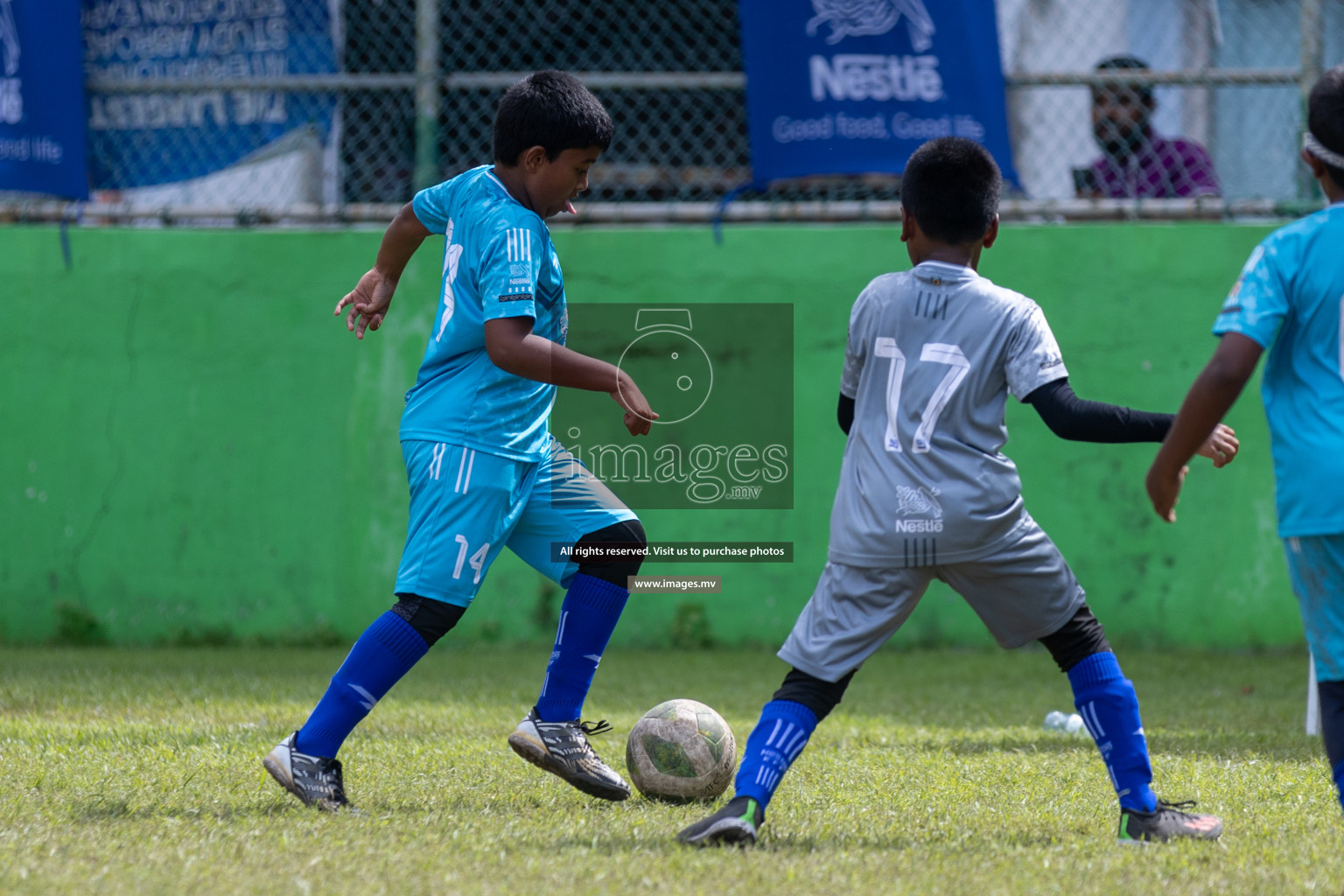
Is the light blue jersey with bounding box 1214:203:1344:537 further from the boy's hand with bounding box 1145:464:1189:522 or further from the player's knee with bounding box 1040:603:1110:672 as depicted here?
the player's knee with bounding box 1040:603:1110:672

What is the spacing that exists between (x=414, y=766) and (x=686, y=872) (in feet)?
4.96

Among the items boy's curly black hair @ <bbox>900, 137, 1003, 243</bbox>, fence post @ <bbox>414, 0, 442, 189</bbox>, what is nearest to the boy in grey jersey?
boy's curly black hair @ <bbox>900, 137, 1003, 243</bbox>

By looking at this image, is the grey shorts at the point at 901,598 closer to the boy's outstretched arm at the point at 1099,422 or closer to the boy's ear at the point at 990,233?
the boy's outstretched arm at the point at 1099,422

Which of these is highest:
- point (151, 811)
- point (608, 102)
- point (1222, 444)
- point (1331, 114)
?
point (608, 102)

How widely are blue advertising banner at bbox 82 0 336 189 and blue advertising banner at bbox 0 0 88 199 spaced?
168mm

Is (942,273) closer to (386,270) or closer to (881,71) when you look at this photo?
(386,270)

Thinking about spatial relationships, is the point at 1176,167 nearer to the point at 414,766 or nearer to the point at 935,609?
the point at 935,609

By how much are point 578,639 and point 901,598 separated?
1.07 m

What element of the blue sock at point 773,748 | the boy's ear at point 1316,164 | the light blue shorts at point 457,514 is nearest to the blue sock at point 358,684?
the light blue shorts at point 457,514


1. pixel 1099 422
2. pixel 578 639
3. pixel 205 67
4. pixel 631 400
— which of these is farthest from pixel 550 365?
pixel 205 67

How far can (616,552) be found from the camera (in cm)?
383

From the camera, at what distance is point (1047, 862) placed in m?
2.97

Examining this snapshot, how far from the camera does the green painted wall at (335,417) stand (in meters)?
7.41

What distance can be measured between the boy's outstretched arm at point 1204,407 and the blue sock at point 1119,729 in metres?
0.55
